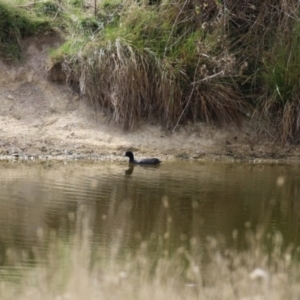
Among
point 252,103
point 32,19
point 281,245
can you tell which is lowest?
point 281,245

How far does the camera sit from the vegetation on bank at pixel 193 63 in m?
12.2

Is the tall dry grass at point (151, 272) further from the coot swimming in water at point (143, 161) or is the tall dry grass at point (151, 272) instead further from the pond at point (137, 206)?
the coot swimming in water at point (143, 161)

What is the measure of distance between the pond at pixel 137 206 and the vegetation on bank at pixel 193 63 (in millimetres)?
1184

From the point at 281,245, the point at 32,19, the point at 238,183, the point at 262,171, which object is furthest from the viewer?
the point at 32,19

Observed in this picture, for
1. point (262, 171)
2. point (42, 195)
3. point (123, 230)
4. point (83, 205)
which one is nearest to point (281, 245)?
point (123, 230)

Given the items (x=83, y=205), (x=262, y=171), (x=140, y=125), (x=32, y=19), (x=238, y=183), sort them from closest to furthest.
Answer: (x=83, y=205) < (x=238, y=183) < (x=262, y=171) < (x=140, y=125) < (x=32, y=19)

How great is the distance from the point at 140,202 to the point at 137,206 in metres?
0.19

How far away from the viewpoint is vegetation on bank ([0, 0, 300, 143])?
40.1ft

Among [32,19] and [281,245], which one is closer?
[281,245]

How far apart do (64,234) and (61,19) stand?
22.6 feet

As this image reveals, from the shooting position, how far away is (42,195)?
8953 millimetres

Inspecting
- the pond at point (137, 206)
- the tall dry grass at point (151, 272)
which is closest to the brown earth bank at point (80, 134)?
the pond at point (137, 206)

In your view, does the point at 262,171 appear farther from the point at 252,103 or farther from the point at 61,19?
the point at 61,19

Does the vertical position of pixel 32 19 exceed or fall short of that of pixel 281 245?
it exceeds it
